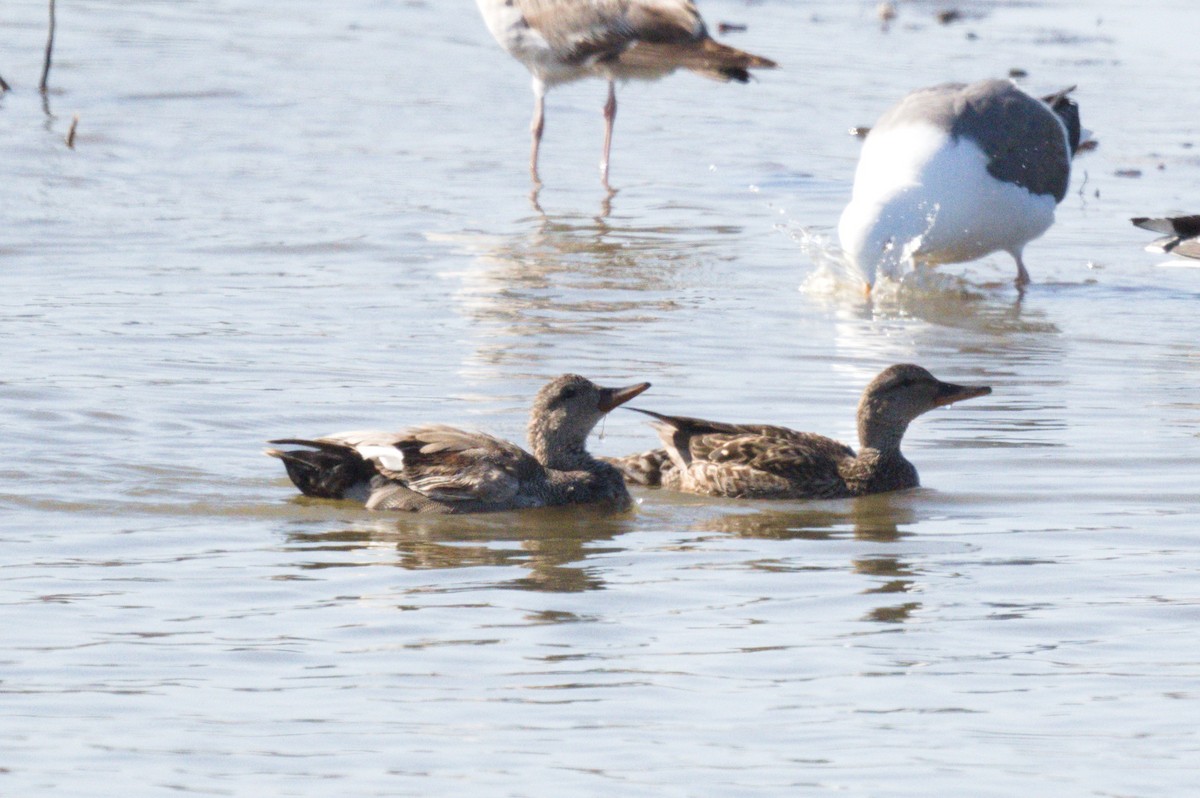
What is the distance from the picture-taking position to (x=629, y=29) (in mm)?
16719

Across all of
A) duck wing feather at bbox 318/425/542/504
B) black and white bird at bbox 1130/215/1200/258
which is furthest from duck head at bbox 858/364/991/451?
black and white bird at bbox 1130/215/1200/258

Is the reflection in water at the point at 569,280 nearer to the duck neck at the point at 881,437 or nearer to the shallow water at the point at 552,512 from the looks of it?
the shallow water at the point at 552,512

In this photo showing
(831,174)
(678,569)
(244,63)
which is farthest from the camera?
(244,63)

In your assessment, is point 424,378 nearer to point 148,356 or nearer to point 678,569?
point 148,356

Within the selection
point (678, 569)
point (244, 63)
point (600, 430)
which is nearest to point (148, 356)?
point (600, 430)

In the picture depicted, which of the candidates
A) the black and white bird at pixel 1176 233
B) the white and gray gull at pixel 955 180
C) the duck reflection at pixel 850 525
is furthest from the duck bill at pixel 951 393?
the black and white bird at pixel 1176 233

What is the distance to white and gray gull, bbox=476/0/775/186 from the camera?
16453mm

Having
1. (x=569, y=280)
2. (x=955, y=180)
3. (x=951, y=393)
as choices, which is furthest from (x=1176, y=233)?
(x=951, y=393)

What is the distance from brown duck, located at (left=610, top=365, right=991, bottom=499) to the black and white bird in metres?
3.99

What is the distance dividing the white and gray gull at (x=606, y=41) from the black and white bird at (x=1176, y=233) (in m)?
4.49

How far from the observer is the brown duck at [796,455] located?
Result: 8.27 meters

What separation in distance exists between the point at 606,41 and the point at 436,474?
9.38 metres

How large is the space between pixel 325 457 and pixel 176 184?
25.0ft

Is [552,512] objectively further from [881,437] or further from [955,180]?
[955,180]
